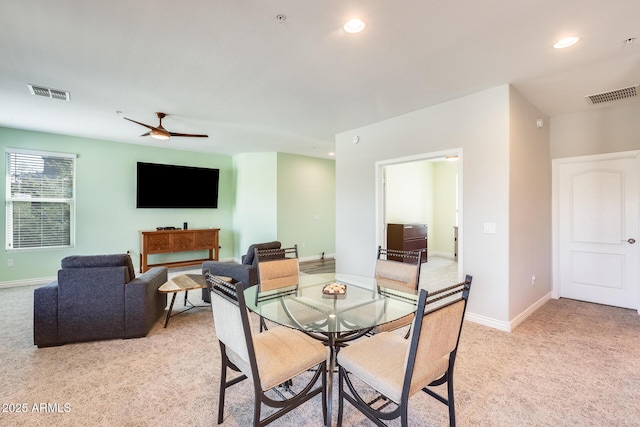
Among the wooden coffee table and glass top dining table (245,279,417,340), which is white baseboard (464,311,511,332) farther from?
the wooden coffee table

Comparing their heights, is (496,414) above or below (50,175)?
below

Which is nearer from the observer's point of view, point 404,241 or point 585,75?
point 585,75

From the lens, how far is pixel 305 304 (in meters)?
2.29

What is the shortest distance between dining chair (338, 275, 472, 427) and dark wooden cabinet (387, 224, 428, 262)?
16.5 feet

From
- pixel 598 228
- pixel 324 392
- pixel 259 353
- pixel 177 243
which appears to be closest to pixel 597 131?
pixel 598 228

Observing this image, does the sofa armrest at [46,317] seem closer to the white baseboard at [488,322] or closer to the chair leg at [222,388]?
the chair leg at [222,388]

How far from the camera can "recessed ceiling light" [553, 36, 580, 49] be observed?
7.54 feet

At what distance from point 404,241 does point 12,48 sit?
660 centimetres

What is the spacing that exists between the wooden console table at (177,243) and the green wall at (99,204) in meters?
0.39

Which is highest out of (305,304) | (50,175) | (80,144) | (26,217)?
(80,144)

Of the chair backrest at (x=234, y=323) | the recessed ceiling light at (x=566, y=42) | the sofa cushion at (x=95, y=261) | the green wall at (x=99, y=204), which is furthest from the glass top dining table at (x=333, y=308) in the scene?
the green wall at (x=99, y=204)

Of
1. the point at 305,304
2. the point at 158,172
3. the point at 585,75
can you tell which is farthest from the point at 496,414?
the point at 158,172

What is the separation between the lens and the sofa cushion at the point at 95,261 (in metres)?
2.79

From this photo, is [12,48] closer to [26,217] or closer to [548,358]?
[26,217]
